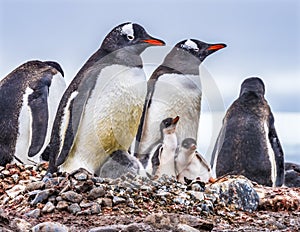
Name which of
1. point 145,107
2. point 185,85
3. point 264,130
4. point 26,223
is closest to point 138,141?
point 145,107

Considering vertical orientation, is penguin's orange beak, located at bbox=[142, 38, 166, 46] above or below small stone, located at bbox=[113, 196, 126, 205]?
above

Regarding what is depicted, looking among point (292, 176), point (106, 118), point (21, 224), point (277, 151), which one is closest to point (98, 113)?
point (106, 118)

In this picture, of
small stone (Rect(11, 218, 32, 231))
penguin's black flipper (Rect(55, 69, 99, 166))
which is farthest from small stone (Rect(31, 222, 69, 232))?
penguin's black flipper (Rect(55, 69, 99, 166))

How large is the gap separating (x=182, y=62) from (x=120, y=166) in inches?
58.0

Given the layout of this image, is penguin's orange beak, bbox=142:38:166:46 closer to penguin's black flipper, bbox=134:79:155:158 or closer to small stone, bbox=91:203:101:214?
penguin's black flipper, bbox=134:79:155:158

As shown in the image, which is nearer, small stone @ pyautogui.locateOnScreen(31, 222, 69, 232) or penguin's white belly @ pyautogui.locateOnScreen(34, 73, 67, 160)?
small stone @ pyautogui.locateOnScreen(31, 222, 69, 232)

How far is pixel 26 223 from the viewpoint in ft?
12.1

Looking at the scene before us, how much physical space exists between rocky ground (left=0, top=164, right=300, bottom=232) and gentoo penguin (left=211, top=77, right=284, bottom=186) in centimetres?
124

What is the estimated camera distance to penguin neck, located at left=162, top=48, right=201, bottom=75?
603 centimetres

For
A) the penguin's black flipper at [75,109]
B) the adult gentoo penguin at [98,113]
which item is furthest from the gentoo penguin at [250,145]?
the penguin's black flipper at [75,109]

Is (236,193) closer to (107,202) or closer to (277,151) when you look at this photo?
(107,202)

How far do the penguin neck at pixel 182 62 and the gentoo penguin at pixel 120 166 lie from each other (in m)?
1.19

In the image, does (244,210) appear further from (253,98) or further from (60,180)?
(253,98)

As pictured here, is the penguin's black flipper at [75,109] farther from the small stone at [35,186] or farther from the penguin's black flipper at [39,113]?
the penguin's black flipper at [39,113]
